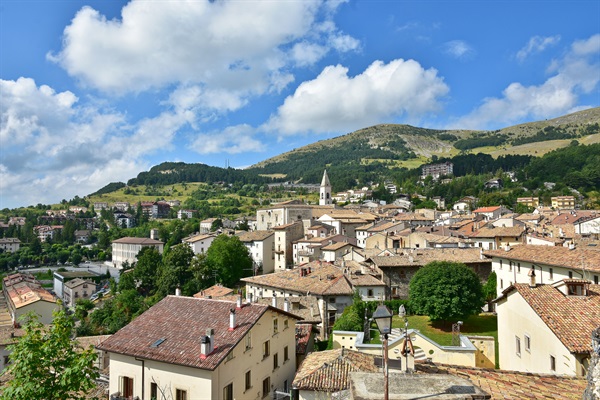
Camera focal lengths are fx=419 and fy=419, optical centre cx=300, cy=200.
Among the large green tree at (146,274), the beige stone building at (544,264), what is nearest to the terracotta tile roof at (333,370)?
the beige stone building at (544,264)

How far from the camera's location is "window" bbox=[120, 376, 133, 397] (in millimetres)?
17500

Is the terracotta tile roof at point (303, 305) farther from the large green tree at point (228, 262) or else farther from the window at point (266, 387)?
the large green tree at point (228, 262)

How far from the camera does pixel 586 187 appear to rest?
115500mm

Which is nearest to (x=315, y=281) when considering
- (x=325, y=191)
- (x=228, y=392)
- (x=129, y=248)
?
(x=228, y=392)

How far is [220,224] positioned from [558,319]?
352 feet

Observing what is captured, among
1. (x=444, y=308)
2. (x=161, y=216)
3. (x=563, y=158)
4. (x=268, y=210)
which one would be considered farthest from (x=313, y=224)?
(x=161, y=216)

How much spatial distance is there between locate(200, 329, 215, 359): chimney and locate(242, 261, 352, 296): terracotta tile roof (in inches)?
739

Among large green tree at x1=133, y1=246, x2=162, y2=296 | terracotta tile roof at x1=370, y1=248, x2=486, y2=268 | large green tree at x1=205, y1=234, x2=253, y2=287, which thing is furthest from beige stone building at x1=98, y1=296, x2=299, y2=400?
large green tree at x1=133, y1=246, x2=162, y2=296

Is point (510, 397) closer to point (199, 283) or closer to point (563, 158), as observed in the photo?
point (199, 283)

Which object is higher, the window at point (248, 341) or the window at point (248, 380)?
the window at point (248, 341)

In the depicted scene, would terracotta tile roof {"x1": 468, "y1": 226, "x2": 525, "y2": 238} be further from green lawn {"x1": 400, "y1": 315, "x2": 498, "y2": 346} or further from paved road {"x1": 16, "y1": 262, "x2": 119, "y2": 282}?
paved road {"x1": 16, "y1": 262, "x2": 119, "y2": 282}

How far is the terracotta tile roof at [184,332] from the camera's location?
639 inches

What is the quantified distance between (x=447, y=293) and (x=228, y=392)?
19.5 m

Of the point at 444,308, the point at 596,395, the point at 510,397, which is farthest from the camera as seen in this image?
the point at 444,308
